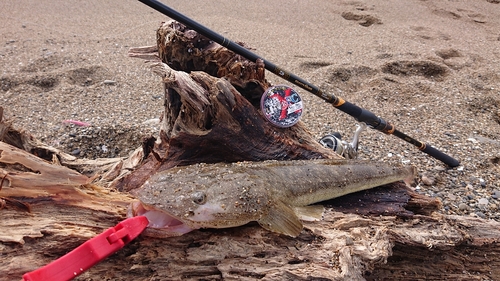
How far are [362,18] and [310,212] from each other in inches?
326

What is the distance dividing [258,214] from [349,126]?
140 inches

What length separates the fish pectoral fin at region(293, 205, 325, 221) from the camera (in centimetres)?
271

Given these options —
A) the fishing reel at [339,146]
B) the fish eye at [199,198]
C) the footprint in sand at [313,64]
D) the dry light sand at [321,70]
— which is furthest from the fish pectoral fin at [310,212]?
the footprint in sand at [313,64]

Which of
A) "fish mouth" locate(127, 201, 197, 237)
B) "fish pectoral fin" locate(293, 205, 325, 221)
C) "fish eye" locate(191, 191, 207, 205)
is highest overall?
"fish eye" locate(191, 191, 207, 205)

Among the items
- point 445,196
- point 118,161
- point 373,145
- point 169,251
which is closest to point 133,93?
point 118,161

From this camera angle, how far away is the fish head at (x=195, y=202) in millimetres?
2281

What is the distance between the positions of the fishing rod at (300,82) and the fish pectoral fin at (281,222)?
1501 mm

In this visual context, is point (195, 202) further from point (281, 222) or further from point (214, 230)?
point (281, 222)

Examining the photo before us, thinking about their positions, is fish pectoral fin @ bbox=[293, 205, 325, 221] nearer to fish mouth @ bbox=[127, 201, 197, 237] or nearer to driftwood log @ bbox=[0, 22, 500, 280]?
driftwood log @ bbox=[0, 22, 500, 280]

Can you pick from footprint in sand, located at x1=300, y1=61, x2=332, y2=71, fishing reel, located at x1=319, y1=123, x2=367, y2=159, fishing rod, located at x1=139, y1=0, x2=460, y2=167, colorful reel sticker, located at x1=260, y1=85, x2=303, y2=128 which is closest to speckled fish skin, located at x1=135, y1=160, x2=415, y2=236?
colorful reel sticker, located at x1=260, y1=85, x2=303, y2=128

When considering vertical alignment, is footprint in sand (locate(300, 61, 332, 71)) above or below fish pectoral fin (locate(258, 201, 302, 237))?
below

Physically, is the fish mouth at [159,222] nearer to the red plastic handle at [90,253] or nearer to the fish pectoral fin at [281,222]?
the red plastic handle at [90,253]

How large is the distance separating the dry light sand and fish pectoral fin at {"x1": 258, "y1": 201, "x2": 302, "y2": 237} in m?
2.51

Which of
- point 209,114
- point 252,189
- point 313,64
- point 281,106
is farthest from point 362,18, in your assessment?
point 252,189
